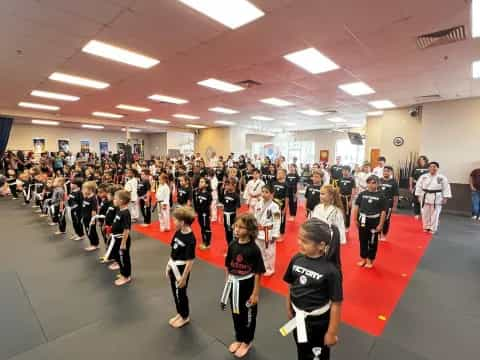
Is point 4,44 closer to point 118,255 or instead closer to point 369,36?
point 118,255

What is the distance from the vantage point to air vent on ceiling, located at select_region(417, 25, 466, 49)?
3.31 m

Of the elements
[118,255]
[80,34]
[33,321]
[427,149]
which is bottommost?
[33,321]

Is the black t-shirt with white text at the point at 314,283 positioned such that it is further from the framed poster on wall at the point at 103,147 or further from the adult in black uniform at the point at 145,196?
the framed poster on wall at the point at 103,147

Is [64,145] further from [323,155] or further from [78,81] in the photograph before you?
[323,155]

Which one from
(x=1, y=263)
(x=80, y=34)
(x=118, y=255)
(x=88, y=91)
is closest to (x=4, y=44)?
(x=80, y=34)

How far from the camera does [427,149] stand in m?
7.84

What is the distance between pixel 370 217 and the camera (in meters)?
3.71

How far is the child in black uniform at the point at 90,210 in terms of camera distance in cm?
441

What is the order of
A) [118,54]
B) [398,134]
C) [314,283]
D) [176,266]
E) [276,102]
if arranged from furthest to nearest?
[398,134]
[276,102]
[118,54]
[176,266]
[314,283]

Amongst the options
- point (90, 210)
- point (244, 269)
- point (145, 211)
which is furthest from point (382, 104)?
point (90, 210)

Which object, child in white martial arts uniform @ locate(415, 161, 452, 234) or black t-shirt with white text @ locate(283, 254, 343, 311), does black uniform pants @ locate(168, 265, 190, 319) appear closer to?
black t-shirt with white text @ locate(283, 254, 343, 311)

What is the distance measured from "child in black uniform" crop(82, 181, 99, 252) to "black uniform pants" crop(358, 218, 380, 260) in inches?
185

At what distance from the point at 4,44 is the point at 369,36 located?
219 inches

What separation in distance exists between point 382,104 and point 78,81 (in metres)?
9.23
